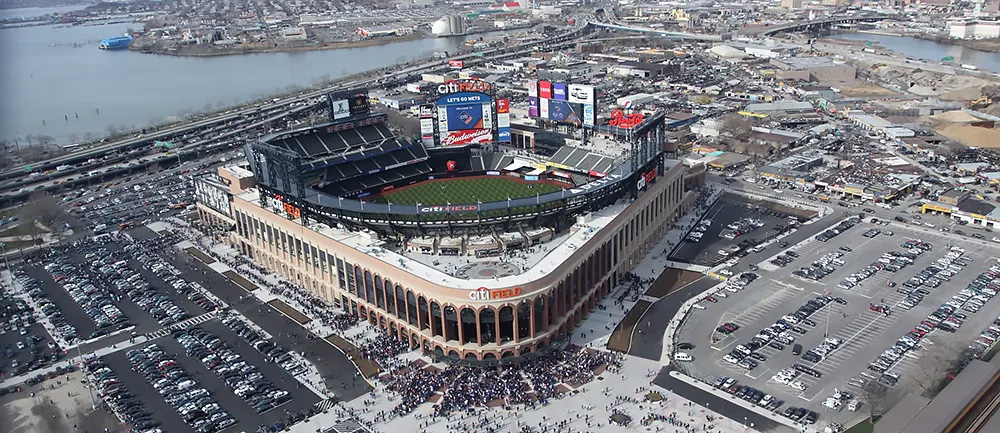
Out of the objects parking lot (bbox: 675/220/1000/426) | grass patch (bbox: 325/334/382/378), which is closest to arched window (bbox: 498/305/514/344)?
grass patch (bbox: 325/334/382/378)

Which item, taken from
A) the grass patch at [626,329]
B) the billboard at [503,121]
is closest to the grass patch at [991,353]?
the grass patch at [626,329]

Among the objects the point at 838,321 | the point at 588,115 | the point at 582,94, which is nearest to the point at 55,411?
the point at 588,115

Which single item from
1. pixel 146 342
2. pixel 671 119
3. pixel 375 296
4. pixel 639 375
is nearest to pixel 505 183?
pixel 375 296

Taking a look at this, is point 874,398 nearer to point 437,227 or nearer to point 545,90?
point 437,227

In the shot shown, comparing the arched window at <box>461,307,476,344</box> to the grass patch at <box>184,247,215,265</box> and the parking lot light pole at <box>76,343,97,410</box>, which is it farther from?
the grass patch at <box>184,247,215,265</box>

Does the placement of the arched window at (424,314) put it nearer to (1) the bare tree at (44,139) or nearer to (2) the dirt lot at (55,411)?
(2) the dirt lot at (55,411)

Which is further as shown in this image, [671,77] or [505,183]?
[671,77]

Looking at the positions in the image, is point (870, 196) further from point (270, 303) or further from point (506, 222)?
point (270, 303)
